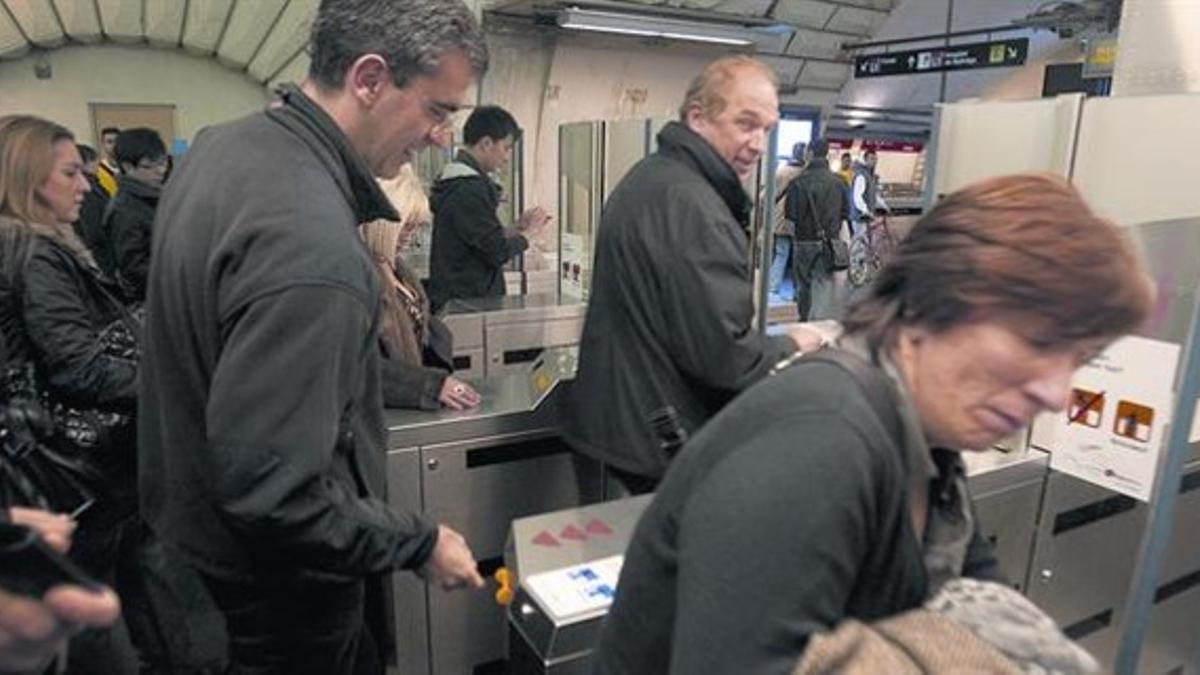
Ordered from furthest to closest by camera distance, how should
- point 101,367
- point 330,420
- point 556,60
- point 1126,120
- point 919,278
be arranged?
point 556,60 → point 101,367 → point 1126,120 → point 330,420 → point 919,278

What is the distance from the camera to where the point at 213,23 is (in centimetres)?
724

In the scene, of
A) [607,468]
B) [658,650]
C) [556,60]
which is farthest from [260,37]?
[658,650]

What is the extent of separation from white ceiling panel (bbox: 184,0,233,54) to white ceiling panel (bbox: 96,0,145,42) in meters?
0.38

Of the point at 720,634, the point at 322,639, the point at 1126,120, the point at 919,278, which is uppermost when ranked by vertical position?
the point at 1126,120

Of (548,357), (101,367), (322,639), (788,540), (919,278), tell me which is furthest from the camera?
(548,357)

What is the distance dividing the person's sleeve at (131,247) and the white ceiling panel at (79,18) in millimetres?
4925

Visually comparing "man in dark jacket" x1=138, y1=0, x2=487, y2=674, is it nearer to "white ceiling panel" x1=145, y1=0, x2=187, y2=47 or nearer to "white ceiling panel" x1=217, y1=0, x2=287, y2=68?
"white ceiling panel" x1=217, y1=0, x2=287, y2=68

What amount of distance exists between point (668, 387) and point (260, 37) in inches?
276

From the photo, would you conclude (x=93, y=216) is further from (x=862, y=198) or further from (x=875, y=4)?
(x=875, y=4)

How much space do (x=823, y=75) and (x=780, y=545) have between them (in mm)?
9616

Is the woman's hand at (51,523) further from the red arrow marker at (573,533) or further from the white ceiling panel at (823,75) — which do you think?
the white ceiling panel at (823,75)

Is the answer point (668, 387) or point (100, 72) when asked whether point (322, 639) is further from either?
point (100, 72)

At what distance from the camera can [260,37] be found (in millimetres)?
7262

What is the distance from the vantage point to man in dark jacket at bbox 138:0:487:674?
3.16 ft
